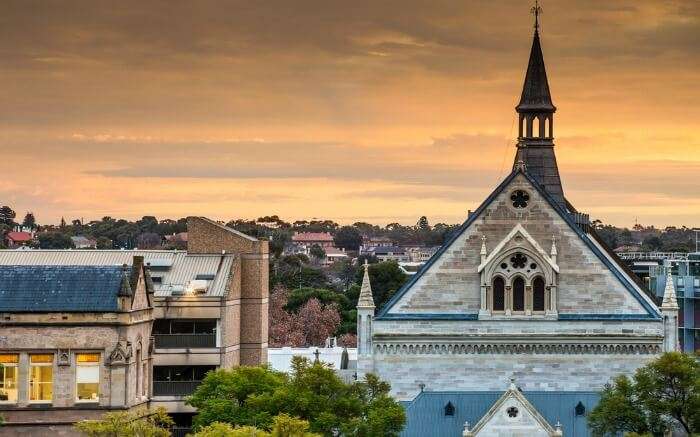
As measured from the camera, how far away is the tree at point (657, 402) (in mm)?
109938

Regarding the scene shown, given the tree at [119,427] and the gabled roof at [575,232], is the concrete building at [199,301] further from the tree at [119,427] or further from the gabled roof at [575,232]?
the tree at [119,427]

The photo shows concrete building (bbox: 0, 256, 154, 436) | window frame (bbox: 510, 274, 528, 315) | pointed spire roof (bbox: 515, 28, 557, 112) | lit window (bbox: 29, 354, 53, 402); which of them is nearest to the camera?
concrete building (bbox: 0, 256, 154, 436)

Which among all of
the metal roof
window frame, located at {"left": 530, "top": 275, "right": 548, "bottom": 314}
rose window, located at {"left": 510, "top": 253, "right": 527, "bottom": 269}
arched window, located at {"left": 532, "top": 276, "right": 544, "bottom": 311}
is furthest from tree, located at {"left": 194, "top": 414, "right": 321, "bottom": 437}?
the metal roof

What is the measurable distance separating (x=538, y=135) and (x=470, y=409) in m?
22.4

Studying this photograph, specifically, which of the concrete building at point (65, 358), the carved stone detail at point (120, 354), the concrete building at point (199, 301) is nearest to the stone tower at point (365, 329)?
the concrete building at point (65, 358)

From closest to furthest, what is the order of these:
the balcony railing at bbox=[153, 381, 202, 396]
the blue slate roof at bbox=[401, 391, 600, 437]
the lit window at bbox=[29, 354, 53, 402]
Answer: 1. the lit window at bbox=[29, 354, 53, 402]
2. the blue slate roof at bbox=[401, 391, 600, 437]
3. the balcony railing at bbox=[153, 381, 202, 396]

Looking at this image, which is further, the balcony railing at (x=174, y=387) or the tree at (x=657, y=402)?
the balcony railing at (x=174, y=387)

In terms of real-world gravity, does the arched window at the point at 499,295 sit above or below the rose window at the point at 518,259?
below

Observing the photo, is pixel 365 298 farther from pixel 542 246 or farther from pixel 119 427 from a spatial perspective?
pixel 119 427

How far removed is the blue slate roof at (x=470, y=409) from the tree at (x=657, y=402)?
23.9ft

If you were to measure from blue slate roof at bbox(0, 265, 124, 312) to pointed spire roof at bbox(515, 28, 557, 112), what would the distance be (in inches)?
1245

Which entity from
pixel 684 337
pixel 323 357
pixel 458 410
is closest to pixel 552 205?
pixel 458 410

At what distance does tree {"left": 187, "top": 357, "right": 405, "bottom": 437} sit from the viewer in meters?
111

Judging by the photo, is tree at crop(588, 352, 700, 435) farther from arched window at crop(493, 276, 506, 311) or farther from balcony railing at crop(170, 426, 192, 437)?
balcony railing at crop(170, 426, 192, 437)
